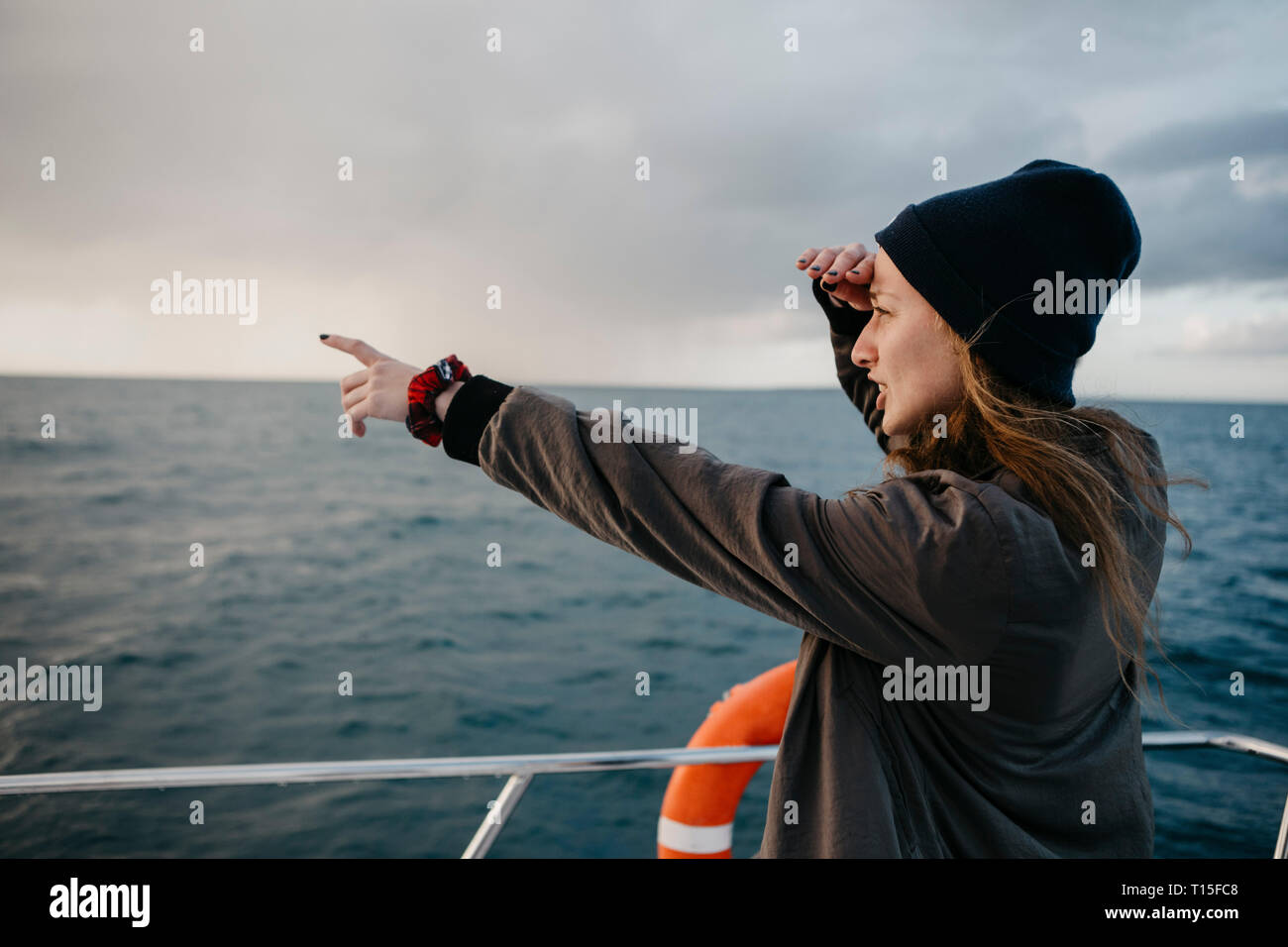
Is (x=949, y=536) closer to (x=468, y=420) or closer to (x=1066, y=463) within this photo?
(x=1066, y=463)

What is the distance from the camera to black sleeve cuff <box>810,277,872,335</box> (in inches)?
51.1

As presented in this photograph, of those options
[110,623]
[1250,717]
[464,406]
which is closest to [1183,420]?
[1250,717]

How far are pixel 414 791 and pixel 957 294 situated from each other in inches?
277

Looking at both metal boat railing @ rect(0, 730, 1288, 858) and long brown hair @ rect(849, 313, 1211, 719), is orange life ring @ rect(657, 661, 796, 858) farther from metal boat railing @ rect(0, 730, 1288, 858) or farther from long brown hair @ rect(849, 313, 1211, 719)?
long brown hair @ rect(849, 313, 1211, 719)

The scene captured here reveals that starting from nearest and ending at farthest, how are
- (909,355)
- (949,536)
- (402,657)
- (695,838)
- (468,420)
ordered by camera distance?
(949,536), (468,420), (909,355), (695,838), (402,657)

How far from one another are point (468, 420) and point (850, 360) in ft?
2.45

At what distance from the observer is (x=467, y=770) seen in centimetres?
163

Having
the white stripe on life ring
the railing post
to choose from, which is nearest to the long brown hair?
→ the railing post

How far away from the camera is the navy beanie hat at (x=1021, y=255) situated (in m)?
0.94

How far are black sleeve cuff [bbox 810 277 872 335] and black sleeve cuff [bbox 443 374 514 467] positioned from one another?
0.61 m

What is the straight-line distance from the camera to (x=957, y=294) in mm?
953

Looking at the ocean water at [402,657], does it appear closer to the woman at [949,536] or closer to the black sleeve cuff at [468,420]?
the woman at [949,536]

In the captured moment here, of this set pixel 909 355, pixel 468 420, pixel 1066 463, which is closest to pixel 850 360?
pixel 909 355
